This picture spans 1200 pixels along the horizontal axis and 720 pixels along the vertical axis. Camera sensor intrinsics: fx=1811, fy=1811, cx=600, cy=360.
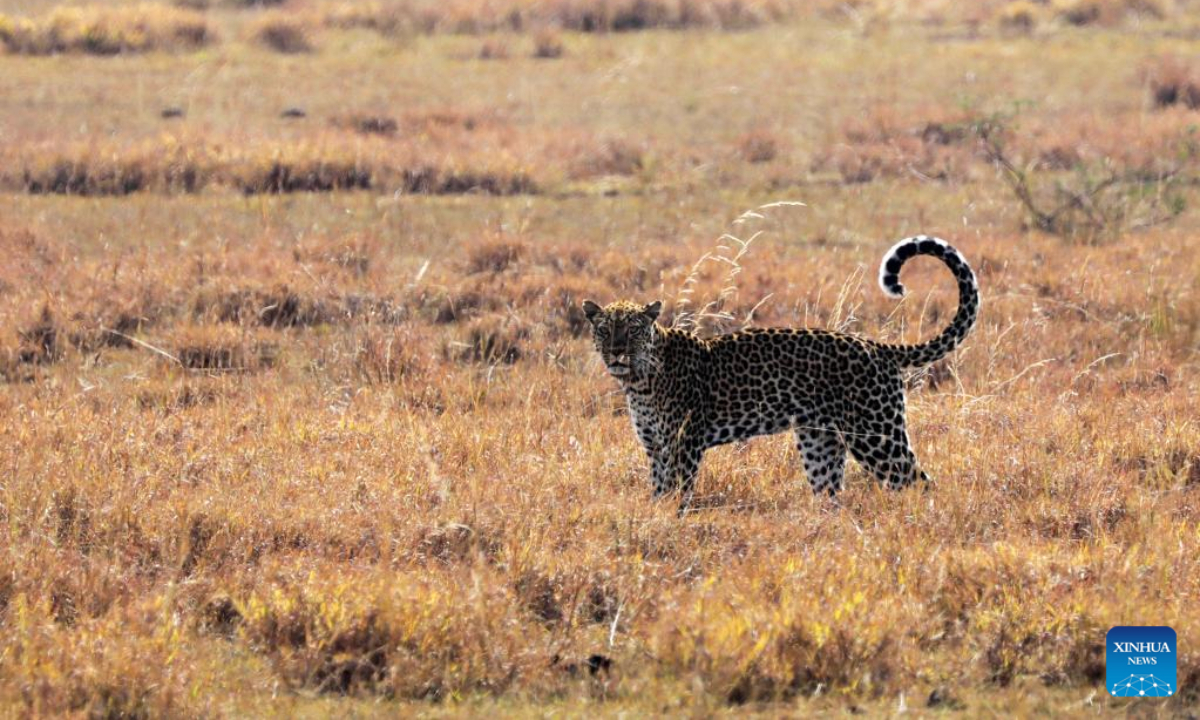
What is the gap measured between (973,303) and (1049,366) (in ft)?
11.2

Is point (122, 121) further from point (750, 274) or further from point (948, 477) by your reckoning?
point (948, 477)

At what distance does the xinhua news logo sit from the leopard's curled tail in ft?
6.83

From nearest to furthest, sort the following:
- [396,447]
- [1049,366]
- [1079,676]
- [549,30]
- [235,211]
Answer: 1. [1079,676]
2. [396,447]
3. [1049,366]
4. [235,211]
5. [549,30]

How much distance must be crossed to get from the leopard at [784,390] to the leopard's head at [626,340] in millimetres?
30

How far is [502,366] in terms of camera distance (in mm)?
11836

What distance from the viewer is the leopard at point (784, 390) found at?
27.7 feet

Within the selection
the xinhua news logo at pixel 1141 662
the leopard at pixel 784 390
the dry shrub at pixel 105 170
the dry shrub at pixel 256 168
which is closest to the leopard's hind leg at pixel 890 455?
the leopard at pixel 784 390

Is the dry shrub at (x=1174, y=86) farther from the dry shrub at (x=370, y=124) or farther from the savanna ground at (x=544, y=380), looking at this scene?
the dry shrub at (x=370, y=124)

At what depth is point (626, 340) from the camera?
8.22 meters

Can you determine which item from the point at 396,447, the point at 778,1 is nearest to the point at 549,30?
the point at 778,1

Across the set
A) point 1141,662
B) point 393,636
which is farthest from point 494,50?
point 1141,662

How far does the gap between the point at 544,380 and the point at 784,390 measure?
277cm

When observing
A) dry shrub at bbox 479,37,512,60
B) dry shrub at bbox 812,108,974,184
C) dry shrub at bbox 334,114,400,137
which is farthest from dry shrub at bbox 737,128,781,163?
dry shrub at bbox 479,37,512,60

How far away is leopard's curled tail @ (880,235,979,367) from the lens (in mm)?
8406
